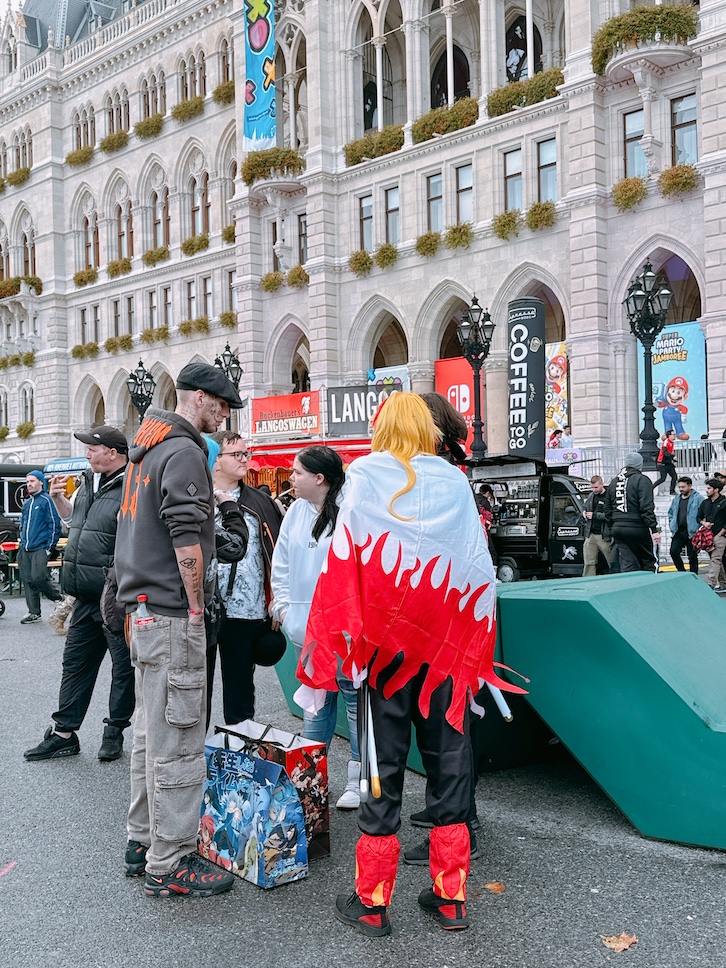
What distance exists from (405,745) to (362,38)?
29408 mm

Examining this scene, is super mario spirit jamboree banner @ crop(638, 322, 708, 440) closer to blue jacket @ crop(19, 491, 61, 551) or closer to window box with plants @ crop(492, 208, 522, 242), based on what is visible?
window box with plants @ crop(492, 208, 522, 242)

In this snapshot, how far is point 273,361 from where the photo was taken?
30.8 m

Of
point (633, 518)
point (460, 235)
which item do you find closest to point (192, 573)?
point (633, 518)

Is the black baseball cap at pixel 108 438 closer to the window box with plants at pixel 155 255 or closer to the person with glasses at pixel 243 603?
the person with glasses at pixel 243 603

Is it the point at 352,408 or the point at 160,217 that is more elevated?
the point at 160,217

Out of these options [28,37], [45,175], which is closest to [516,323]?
[45,175]

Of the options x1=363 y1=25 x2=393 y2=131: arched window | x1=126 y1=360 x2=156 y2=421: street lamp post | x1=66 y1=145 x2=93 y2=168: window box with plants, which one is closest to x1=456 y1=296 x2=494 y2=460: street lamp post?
x1=126 y1=360 x2=156 y2=421: street lamp post

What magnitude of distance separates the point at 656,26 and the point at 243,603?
20759 millimetres

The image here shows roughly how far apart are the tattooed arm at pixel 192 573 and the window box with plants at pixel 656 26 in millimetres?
21300

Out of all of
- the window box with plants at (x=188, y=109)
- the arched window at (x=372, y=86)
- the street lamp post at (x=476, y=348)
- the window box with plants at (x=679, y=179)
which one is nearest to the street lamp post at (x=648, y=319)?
the street lamp post at (x=476, y=348)

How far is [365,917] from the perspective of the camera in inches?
123

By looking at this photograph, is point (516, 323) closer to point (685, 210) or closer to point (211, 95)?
point (685, 210)

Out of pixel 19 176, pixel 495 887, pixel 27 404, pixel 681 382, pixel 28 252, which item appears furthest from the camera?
pixel 28 252

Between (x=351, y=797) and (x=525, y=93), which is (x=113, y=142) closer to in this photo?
(x=525, y=93)
